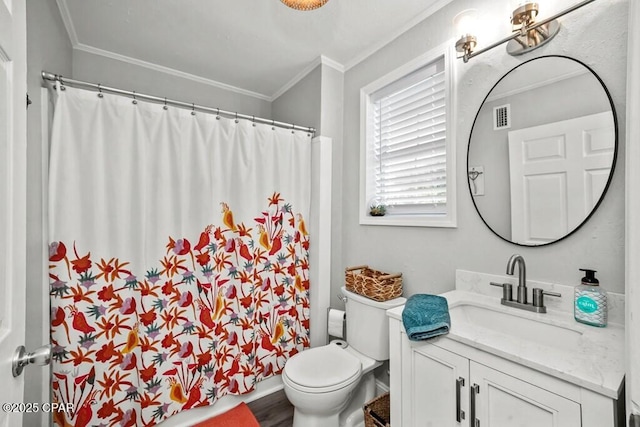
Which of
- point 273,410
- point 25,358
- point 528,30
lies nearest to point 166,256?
point 25,358

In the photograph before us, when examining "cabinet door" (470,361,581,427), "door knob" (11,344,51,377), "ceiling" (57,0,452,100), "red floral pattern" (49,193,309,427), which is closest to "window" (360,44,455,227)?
"ceiling" (57,0,452,100)

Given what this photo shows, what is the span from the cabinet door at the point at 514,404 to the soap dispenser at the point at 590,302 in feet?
1.36

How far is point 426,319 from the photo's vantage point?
3.51 ft

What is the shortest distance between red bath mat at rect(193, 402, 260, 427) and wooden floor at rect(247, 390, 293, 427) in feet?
0.15

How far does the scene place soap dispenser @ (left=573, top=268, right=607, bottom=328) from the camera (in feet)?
3.23

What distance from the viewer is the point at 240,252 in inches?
73.3

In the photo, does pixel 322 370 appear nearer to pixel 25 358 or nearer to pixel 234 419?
pixel 234 419

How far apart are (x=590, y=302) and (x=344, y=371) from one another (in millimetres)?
1153

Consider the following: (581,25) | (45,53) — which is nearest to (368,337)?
(581,25)

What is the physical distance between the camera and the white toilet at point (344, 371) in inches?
56.5

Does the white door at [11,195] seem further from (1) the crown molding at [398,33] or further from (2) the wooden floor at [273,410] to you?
(1) the crown molding at [398,33]

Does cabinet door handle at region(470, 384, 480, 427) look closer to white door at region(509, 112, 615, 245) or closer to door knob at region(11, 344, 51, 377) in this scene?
white door at region(509, 112, 615, 245)

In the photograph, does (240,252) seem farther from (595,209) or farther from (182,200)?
(595,209)

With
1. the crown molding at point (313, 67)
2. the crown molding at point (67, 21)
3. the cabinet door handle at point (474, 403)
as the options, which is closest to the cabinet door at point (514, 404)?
the cabinet door handle at point (474, 403)
